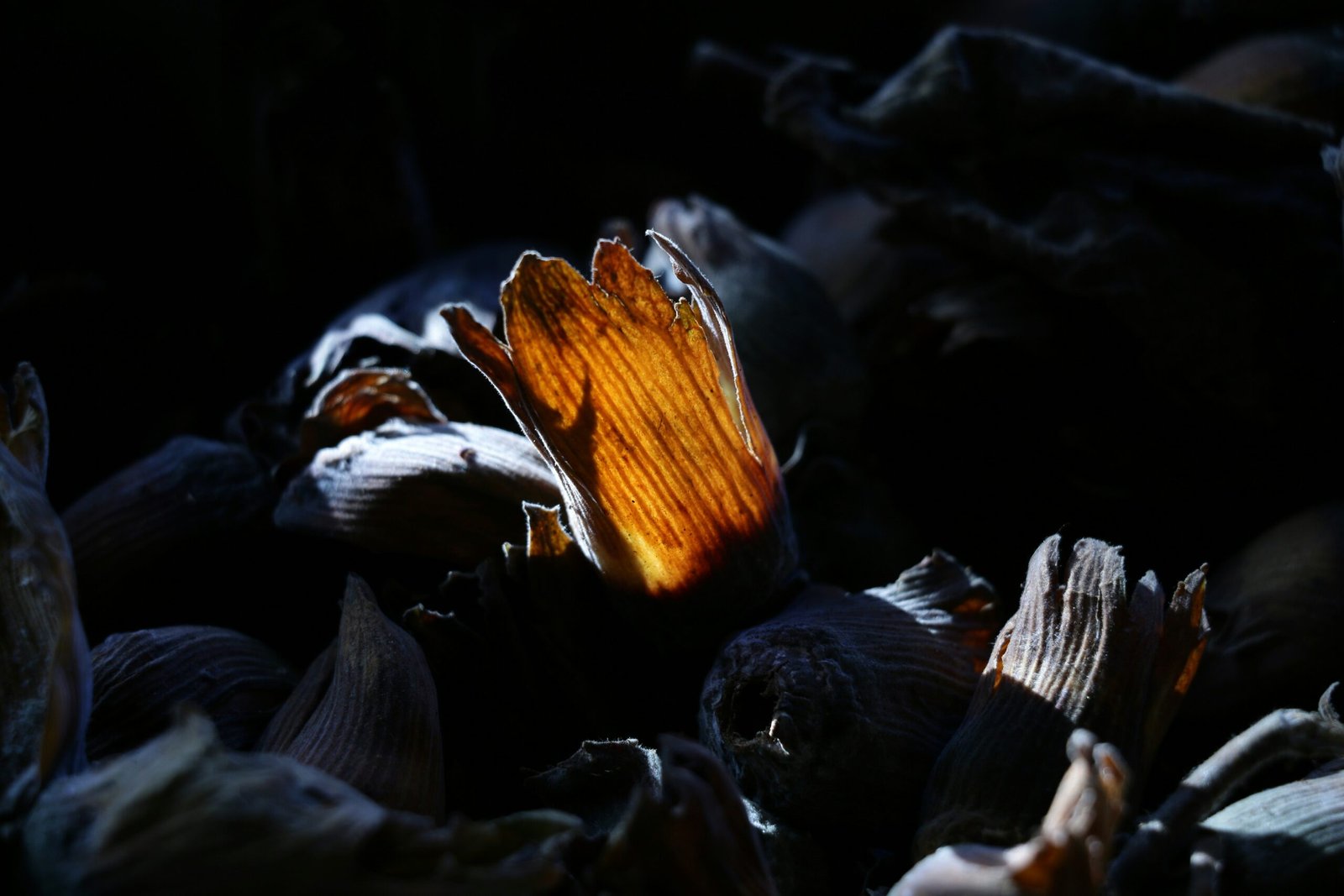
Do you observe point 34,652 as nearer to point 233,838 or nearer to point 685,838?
point 233,838

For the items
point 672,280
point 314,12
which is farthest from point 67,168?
point 672,280

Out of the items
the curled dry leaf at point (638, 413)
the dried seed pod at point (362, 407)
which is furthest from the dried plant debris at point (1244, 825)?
the dried seed pod at point (362, 407)

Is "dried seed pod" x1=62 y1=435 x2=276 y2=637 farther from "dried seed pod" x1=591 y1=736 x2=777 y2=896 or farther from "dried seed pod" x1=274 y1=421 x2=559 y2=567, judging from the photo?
"dried seed pod" x1=591 y1=736 x2=777 y2=896

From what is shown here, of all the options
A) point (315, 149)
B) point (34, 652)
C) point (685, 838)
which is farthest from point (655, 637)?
point (315, 149)

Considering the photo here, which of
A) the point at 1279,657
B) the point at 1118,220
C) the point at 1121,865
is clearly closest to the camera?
→ the point at 1121,865

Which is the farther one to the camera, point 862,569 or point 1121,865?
point 862,569

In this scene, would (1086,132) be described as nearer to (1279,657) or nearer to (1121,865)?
(1279,657)

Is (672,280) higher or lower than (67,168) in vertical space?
lower

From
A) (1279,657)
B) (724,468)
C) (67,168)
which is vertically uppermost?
(67,168)
